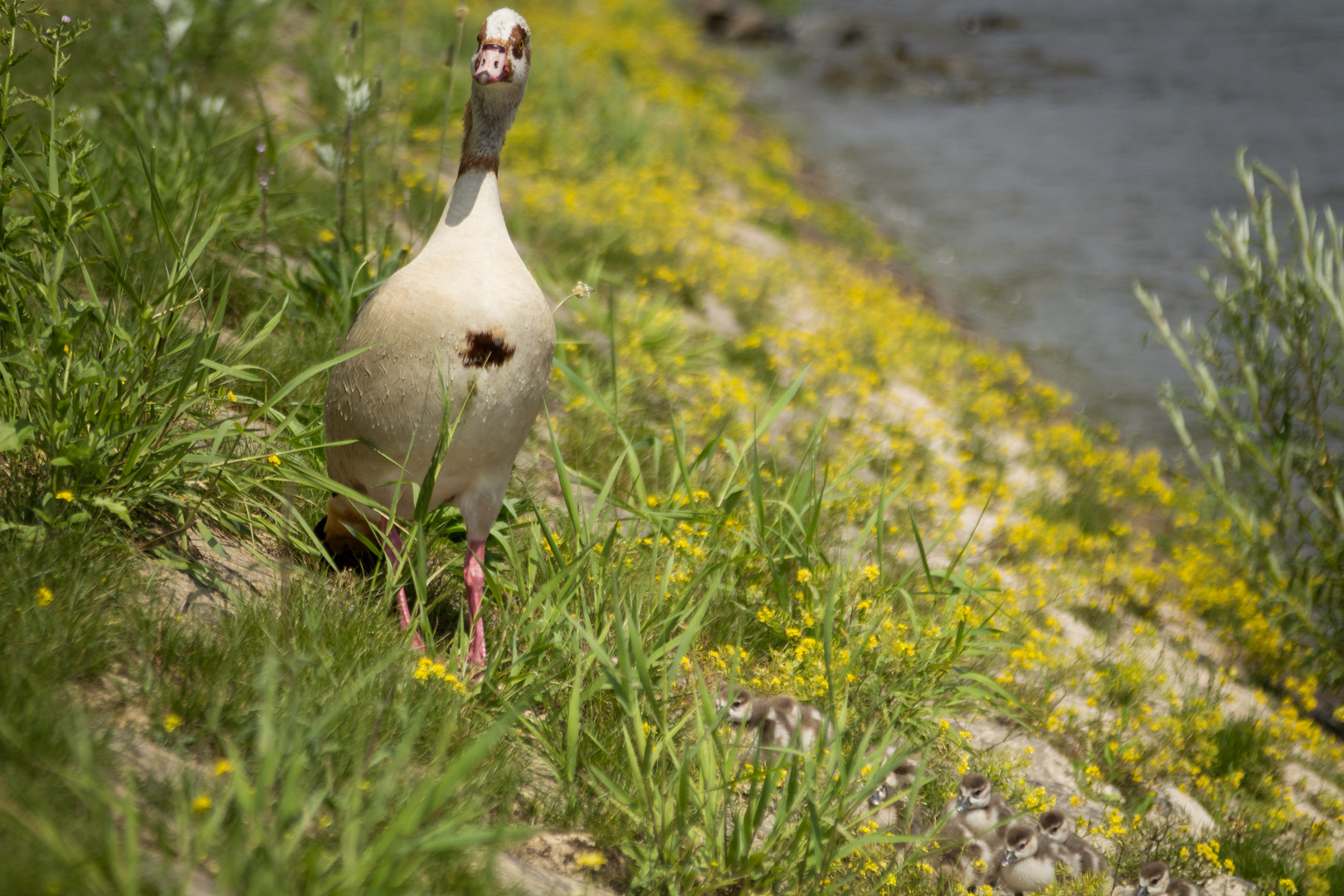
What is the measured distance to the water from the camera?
10.9 m

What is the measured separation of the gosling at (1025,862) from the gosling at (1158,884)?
0.30 meters

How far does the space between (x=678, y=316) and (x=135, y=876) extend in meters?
4.94

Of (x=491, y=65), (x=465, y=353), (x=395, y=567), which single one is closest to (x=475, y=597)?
(x=395, y=567)

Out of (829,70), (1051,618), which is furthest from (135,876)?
(829,70)

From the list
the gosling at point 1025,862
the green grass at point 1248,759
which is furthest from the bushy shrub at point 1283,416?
the gosling at point 1025,862

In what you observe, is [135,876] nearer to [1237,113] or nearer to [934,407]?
[934,407]

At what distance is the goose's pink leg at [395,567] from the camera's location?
300 cm

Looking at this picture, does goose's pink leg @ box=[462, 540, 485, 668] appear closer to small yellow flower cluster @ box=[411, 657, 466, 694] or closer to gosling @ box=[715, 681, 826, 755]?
small yellow flower cluster @ box=[411, 657, 466, 694]

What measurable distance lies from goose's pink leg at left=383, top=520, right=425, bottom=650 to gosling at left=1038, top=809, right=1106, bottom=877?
7.27ft

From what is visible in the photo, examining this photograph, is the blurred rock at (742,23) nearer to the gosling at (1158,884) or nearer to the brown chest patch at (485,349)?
the brown chest patch at (485,349)

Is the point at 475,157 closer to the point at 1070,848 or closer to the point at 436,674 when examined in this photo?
the point at 436,674

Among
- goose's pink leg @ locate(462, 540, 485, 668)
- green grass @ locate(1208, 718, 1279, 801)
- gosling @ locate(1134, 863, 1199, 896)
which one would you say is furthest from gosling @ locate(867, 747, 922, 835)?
green grass @ locate(1208, 718, 1279, 801)

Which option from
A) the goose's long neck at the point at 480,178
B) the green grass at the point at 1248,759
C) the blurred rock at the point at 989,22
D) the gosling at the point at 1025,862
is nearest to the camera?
the goose's long neck at the point at 480,178

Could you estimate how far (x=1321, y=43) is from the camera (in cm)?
1909
